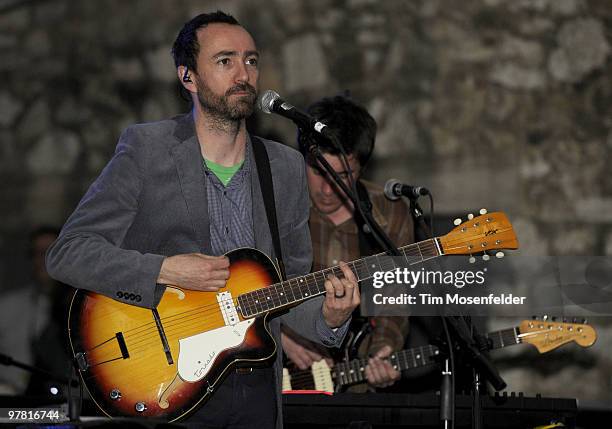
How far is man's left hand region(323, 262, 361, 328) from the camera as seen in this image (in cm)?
385

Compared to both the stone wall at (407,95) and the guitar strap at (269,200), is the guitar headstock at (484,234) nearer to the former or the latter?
the guitar strap at (269,200)

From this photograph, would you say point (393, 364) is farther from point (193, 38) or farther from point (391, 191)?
point (193, 38)

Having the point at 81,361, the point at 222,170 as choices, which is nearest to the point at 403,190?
the point at 222,170

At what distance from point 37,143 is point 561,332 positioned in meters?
4.72

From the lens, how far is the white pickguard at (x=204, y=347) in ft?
12.3

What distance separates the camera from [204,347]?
378 cm

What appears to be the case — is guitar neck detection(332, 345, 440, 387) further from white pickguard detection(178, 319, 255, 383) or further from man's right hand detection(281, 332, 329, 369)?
white pickguard detection(178, 319, 255, 383)

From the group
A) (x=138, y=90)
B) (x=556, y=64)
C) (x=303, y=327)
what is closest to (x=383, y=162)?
(x=556, y=64)

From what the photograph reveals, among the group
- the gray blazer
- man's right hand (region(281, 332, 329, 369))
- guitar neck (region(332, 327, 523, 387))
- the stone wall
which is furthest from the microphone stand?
the stone wall

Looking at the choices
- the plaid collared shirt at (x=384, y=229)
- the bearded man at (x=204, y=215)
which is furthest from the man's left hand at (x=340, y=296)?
the plaid collared shirt at (x=384, y=229)

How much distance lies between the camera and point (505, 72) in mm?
7188

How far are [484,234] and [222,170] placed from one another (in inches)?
45.5

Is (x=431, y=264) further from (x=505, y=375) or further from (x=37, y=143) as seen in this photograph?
(x=37, y=143)

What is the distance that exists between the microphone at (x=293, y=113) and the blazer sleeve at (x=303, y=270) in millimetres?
478
